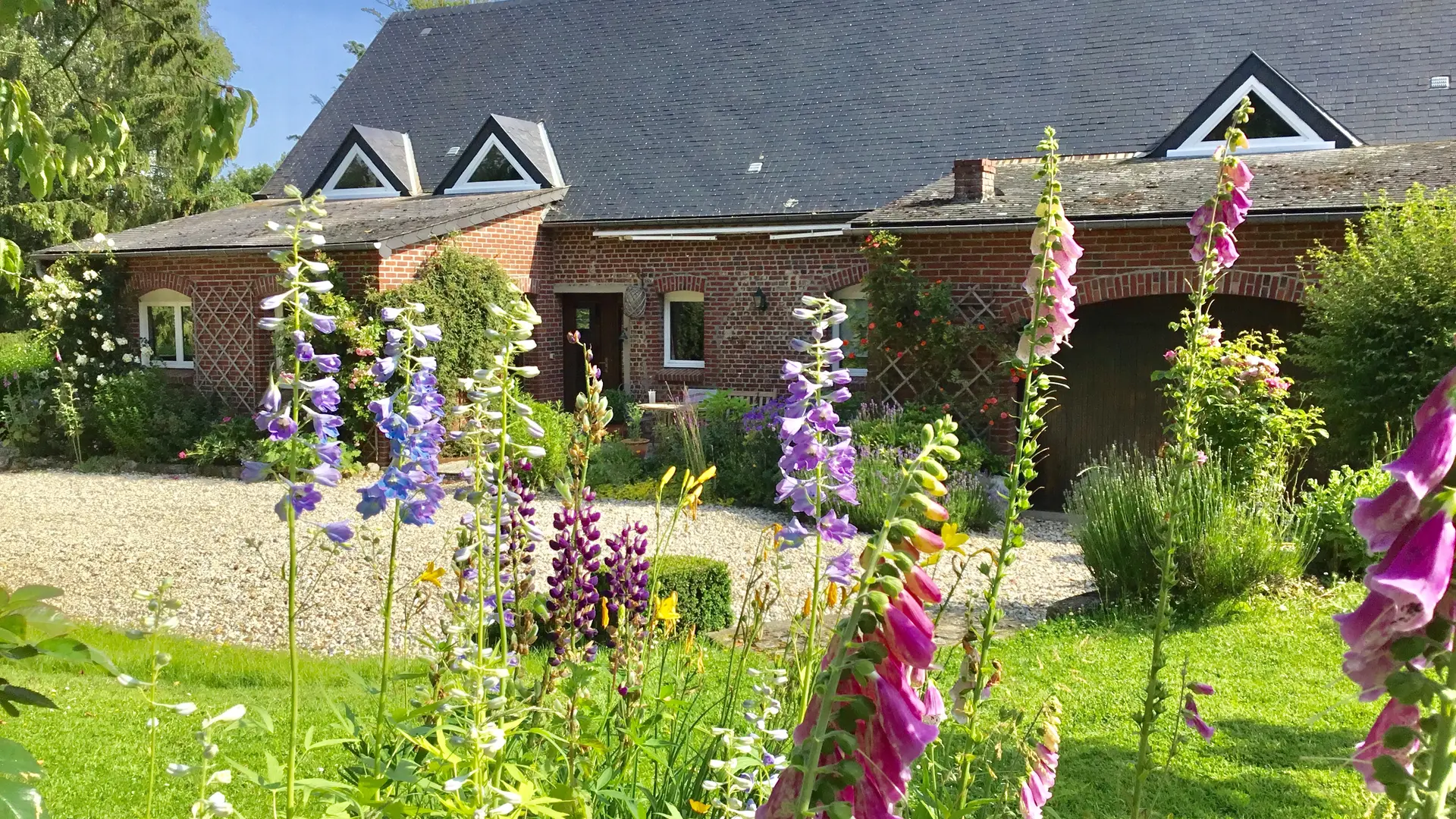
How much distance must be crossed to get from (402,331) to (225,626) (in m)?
6.21

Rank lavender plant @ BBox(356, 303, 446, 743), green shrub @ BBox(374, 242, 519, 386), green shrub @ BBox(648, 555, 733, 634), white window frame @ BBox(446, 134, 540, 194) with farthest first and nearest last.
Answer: white window frame @ BBox(446, 134, 540, 194)
green shrub @ BBox(374, 242, 519, 386)
green shrub @ BBox(648, 555, 733, 634)
lavender plant @ BBox(356, 303, 446, 743)

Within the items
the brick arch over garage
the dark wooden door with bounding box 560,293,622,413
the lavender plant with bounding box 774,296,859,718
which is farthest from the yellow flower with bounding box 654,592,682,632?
the dark wooden door with bounding box 560,293,622,413

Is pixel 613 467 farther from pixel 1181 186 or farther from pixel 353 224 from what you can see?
pixel 1181 186

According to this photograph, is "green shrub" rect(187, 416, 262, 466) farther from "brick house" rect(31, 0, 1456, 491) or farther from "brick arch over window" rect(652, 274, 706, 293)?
"brick arch over window" rect(652, 274, 706, 293)

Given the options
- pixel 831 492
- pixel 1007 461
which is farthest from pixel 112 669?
pixel 1007 461

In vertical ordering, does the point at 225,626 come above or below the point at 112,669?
below

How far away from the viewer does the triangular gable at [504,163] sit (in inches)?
685

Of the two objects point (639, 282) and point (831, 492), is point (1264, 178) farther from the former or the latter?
point (831, 492)

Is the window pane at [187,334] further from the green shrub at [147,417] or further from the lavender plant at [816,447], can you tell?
the lavender plant at [816,447]

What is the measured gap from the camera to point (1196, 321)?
2.75m

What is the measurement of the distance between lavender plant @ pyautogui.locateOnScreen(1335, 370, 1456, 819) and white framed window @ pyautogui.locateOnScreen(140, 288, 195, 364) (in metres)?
18.0


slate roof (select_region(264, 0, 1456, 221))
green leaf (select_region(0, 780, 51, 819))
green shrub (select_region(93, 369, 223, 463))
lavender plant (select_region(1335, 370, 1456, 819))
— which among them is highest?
slate roof (select_region(264, 0, 1456, 221))

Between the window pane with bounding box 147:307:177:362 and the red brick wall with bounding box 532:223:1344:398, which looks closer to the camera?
the red brick wall with bounding box 532:223:1344:398

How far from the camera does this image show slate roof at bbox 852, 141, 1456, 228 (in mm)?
10812
